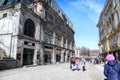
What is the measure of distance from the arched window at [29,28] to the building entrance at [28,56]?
2566 millimetres

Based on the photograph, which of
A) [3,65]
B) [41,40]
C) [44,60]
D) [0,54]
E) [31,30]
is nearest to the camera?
[3,65]

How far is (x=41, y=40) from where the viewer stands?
76.8ft

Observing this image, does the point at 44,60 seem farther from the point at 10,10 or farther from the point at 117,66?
the point at 117,66

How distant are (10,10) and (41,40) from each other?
7.46 metres

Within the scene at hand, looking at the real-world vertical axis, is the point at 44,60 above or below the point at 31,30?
below

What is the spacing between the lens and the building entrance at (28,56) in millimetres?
18870

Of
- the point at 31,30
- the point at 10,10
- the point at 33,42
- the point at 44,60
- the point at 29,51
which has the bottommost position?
the point at 44,60

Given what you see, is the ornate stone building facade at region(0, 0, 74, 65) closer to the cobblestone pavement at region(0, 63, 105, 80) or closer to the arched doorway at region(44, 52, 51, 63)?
the arched doorway at region(44, 52, 51, 63)

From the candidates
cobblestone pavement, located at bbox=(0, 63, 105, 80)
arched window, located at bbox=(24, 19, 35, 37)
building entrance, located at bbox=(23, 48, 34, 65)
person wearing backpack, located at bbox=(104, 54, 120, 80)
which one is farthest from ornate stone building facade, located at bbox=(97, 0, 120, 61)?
person wearing backpack, located at bbox=(104, 54, 120, 80)

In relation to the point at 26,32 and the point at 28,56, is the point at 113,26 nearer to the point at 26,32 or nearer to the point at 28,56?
the point at 26,32

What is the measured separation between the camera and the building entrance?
743 inches

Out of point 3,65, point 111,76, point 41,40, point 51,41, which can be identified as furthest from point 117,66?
point 51,41

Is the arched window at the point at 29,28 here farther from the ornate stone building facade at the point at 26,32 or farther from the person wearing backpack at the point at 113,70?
the person wearing backpack at the point at 113,70

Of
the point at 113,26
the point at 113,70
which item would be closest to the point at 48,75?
the point at 113,70
